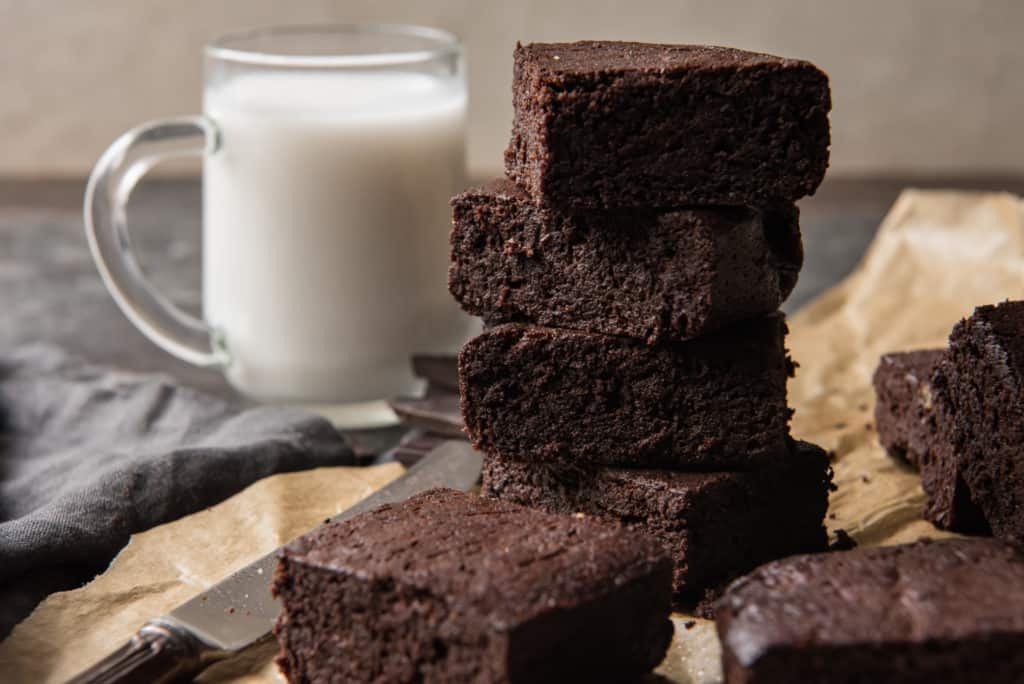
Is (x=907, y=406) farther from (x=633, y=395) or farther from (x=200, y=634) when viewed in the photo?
(x=200, y=634)

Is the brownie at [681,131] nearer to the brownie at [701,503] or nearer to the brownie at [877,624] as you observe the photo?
the brownie at [701,503]

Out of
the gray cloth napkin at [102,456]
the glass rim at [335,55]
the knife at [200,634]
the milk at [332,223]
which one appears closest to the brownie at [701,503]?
the knife at [200,634]

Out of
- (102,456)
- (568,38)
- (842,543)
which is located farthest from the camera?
(568,38)

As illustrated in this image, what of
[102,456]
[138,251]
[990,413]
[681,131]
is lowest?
[102,456]

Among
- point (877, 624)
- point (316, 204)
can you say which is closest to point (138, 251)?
point (316, 204)

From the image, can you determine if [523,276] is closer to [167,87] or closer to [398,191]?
[398,191]

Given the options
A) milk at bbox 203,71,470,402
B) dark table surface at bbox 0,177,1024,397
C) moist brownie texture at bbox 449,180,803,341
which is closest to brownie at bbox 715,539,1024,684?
moist brownie texture at bbox 449,180,803,341
